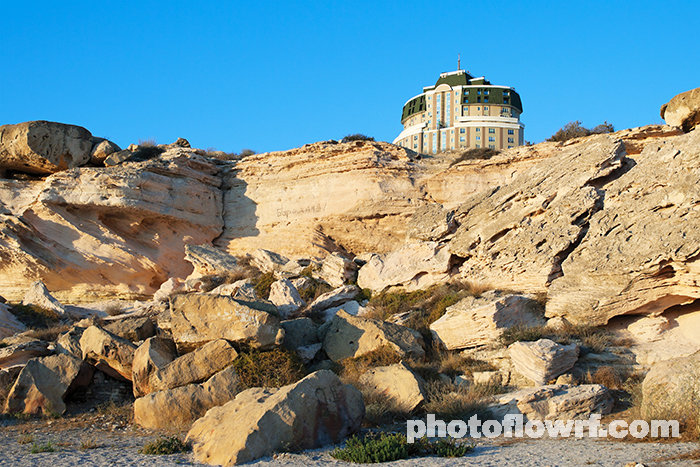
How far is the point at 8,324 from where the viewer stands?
14.8 metres

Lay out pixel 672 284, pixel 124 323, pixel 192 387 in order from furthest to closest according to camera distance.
→ pixel 124 323, pixel 672 284, pixel 192 387

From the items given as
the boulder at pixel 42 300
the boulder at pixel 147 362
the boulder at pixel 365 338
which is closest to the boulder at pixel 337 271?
the boulder at pixel 365 338

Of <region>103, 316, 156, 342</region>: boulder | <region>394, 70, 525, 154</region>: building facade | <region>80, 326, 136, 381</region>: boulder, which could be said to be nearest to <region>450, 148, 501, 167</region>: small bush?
<region>103, 316, 156, 342</region>: boulder

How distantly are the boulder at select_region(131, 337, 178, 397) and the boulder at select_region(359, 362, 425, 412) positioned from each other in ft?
12.2

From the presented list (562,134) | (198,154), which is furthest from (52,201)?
(562,134)

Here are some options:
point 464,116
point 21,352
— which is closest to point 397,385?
point 21,352

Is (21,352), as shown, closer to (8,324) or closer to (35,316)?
(8,324)

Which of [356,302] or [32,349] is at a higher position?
[356,302]

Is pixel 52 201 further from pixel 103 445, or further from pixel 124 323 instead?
pixel 103 445

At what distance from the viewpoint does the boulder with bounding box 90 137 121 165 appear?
2147 cm

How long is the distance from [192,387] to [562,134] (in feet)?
54.8

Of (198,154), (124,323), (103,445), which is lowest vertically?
(103,445)

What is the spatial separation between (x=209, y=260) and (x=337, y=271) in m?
4.92

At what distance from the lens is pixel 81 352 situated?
1152 centimetres
